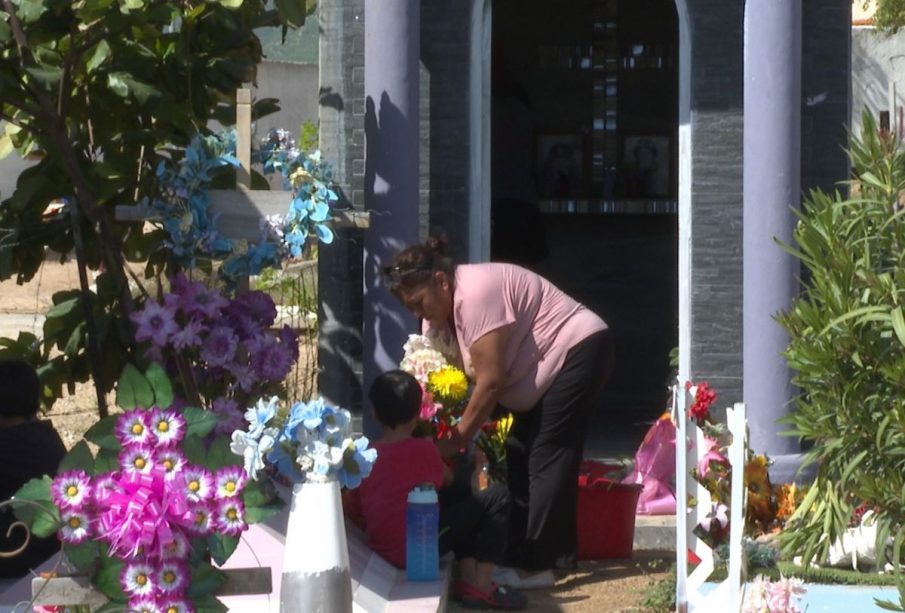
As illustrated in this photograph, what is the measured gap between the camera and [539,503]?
630 cm

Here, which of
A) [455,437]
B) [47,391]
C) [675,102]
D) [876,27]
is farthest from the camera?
[876,27]

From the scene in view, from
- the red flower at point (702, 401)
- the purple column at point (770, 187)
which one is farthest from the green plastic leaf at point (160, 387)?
the purple column at point (770, 187)

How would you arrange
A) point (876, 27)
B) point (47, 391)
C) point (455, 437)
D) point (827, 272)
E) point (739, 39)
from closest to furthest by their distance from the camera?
point (827, 272) → point (455, 437) → point (47, 391) → point (739, 39) → point (876, 27)

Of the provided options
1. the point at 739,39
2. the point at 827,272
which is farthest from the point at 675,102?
the point at 827,272

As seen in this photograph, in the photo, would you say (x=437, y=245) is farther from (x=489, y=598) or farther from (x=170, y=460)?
(x=170, y=460)

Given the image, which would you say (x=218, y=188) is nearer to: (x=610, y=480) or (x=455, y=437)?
(x=455, y=437)

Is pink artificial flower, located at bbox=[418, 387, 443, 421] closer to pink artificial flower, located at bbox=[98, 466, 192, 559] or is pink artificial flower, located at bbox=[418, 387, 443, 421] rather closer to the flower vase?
the flower vase

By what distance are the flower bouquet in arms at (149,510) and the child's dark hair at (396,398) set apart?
1.86m

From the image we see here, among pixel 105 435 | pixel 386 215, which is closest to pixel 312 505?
pixel 105 435

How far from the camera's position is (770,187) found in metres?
7.40

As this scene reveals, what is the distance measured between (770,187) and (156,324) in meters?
3.07

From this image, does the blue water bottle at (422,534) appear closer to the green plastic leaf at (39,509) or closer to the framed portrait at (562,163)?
the green plastic leaf at (39,509)

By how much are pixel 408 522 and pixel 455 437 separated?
17.5 inches

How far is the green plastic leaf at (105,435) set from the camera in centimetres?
401
